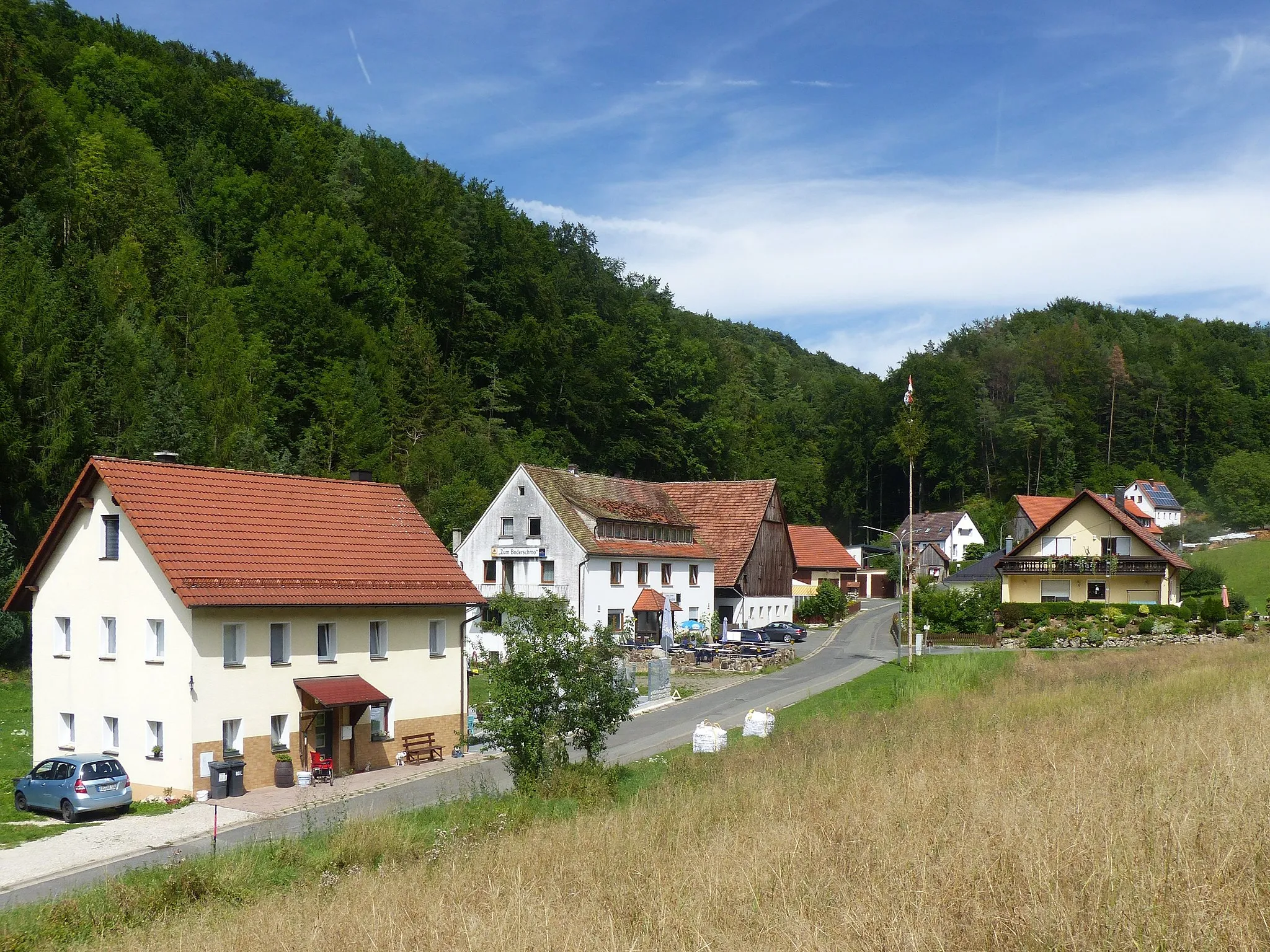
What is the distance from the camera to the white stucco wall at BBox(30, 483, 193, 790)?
26422mm

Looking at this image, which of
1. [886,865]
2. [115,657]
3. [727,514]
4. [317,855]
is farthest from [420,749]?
[727,514]

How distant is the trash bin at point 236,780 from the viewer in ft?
85.7

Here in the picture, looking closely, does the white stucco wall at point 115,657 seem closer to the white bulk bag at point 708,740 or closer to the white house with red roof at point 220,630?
the white house with red roof at point 220,630

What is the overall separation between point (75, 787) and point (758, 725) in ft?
54.4

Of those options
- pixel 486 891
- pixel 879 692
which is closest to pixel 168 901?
pixel 486 891

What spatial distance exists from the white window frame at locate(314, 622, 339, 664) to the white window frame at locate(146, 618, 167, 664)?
4.00m

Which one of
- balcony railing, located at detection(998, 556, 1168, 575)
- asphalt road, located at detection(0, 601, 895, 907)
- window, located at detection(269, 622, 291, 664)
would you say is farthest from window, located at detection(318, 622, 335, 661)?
balcony railing, located at detection(998, 556, 1168, 575)

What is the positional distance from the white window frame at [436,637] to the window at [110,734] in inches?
347

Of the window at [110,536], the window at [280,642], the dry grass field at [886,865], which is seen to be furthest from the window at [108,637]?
the dry grass field at [886,865]

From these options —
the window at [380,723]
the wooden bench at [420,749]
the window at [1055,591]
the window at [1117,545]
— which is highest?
the window at [1117,545]

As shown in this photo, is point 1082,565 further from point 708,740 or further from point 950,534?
point 950,534

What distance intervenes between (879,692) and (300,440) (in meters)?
40.2

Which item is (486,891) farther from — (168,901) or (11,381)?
(11,381)

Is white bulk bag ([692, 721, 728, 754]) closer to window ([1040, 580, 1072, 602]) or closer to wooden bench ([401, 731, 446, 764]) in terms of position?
wooden bench ([401, 731, 446, 764])
